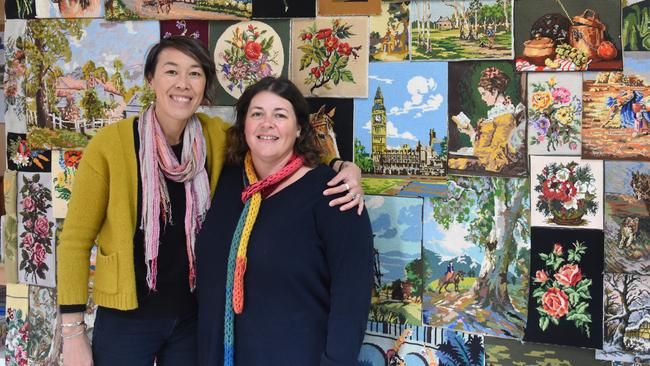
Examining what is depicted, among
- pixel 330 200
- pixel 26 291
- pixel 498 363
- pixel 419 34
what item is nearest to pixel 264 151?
pixel 330 200

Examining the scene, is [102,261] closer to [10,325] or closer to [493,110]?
[10,325]

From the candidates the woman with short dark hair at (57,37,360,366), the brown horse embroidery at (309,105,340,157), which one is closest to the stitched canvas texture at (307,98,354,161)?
the brown horse embroidery at (309,105,340,157)

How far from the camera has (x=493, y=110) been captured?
171 cm

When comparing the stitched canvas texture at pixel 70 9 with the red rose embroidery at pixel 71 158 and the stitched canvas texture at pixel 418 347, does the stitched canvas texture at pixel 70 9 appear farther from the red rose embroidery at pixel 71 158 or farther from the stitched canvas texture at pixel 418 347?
the stitched canvas texture at pixel 418 347

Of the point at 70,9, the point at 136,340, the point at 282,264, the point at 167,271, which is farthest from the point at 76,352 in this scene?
the point at 70,9

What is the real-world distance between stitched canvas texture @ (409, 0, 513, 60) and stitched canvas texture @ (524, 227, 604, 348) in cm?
55

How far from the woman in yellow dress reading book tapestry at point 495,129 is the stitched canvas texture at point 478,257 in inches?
2.4

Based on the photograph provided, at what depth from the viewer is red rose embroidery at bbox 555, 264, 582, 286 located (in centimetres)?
166

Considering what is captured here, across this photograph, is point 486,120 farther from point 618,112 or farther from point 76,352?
point 76,352

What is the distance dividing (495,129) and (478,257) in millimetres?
389

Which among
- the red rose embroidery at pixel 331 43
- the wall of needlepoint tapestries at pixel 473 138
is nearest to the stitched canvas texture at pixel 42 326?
the wall of needlepoint tapestries at pixel 473 138

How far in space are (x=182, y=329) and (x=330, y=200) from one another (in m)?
0.58

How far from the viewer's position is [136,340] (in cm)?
155

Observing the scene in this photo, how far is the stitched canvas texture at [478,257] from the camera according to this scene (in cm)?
171
